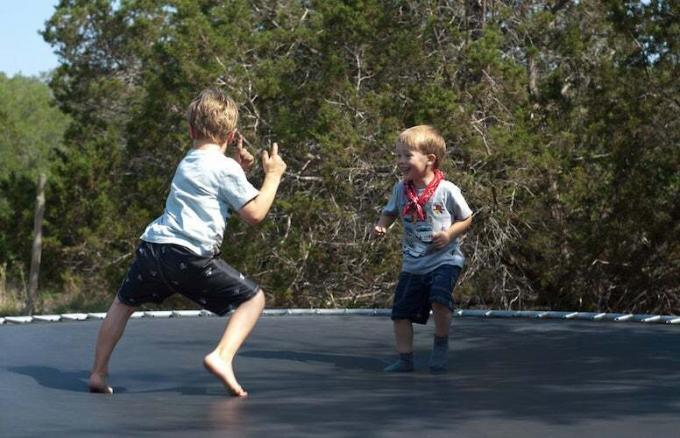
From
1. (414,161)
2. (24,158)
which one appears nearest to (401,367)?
(414,161)

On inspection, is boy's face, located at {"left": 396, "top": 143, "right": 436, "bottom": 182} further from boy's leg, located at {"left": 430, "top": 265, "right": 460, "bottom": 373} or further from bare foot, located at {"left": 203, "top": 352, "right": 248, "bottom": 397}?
bare foot, located at {"left": 203, "top": 352, "right": 248, "bottom": 397}

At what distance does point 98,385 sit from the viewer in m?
2.96

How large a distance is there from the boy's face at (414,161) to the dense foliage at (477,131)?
19.8 feet

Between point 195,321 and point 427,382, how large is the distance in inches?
93.9

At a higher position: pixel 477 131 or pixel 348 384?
pixel 477 131

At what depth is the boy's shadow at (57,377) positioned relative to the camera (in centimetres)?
309

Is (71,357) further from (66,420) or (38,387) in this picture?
Answer: (66,420)

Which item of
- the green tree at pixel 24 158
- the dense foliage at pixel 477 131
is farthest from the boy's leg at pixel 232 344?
the green tree at pixel 24 158

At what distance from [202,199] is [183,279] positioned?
21cm

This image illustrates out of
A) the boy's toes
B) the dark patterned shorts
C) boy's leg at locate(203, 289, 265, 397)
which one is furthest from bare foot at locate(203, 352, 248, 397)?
the boy's toes

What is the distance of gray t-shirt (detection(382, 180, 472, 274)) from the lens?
11.9ft

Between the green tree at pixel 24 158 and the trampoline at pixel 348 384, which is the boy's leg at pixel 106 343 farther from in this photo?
the green tree at pixel 24 158

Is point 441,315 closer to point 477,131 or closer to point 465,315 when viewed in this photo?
point 465,315

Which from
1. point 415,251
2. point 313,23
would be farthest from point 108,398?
point 313,23
